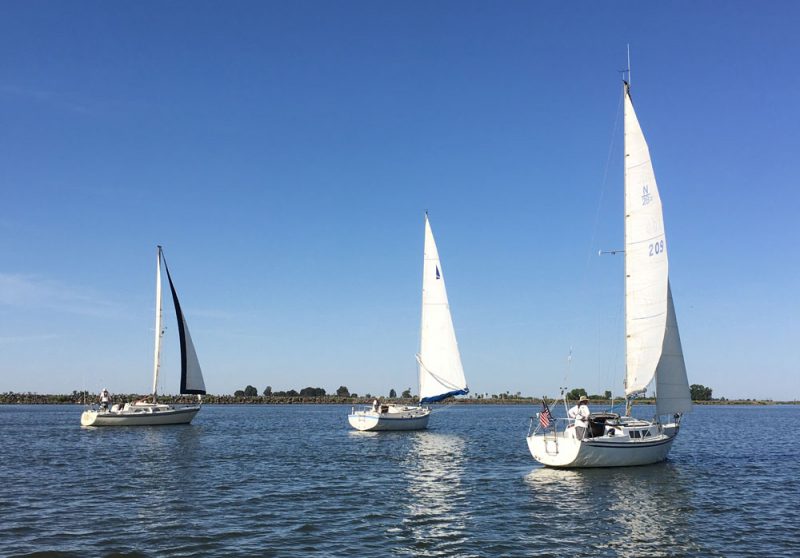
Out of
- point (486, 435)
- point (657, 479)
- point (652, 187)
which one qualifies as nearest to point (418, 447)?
point (486, 435)

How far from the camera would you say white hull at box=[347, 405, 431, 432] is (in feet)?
191

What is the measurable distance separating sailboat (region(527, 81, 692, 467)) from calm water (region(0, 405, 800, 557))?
3.46 feet

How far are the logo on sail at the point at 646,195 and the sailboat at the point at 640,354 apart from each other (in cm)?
5

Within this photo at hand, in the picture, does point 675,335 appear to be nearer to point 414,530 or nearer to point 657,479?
point 657,479

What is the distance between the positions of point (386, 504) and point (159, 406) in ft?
155

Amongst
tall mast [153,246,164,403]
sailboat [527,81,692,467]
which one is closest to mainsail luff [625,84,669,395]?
sailboat [527,81,692,467]

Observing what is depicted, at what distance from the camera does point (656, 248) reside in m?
34.3

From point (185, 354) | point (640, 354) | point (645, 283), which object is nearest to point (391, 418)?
point (185, 354)

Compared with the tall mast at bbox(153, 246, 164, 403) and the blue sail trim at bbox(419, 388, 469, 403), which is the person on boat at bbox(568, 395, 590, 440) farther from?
the tall mast at bbox(153, 246, 164, 403)

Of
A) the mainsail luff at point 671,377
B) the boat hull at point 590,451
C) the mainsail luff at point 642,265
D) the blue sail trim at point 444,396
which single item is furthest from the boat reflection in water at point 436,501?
the blue sail trim at point 444,396

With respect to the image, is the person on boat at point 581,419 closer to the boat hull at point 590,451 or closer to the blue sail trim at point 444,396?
the boat hull at point 590,451

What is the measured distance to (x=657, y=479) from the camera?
30.0 meters

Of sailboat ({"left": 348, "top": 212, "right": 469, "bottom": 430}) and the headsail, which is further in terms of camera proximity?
the headsail

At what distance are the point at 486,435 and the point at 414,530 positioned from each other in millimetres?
40012
